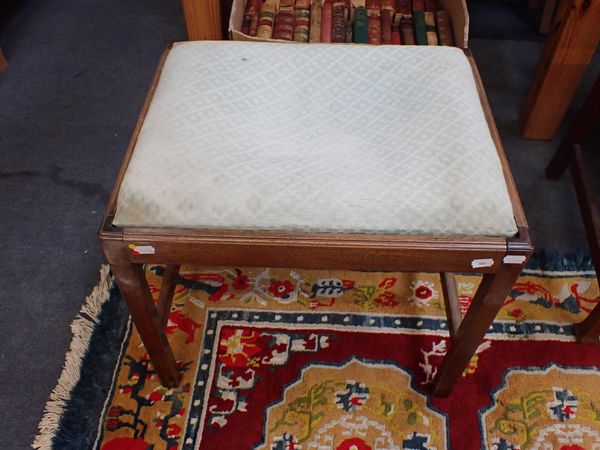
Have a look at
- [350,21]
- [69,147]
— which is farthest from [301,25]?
[69,147]

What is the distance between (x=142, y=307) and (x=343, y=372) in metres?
0.41

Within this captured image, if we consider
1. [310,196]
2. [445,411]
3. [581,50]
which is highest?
[310,196]

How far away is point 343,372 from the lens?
101 centimetres

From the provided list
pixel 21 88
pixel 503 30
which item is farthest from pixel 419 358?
pixel 21 88

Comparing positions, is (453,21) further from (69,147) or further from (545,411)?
(69,147)

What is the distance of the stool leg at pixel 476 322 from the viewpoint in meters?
0.69

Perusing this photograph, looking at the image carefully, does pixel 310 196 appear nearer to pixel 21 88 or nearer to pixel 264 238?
pixel 264 238

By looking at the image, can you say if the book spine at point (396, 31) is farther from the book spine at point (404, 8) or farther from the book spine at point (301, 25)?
the book spine at point (301, 25)

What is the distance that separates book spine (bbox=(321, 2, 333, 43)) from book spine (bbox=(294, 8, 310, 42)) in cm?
3

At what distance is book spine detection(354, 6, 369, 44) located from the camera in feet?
3.90

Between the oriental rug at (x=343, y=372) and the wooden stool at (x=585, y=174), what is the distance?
0.17 ft

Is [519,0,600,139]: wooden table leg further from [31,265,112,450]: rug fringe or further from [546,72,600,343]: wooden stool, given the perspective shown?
[31,265,112,450]: rug fringe

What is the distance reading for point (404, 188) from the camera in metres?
0.66

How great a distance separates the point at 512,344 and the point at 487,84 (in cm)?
85
